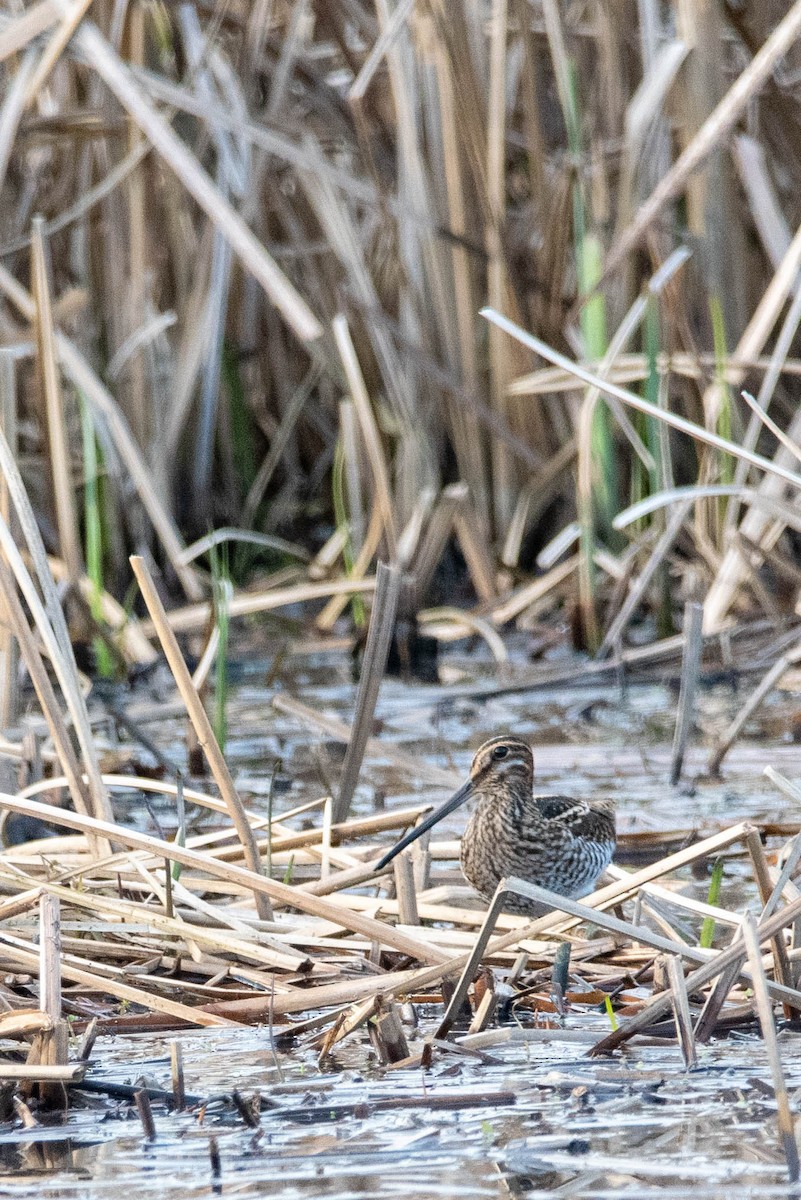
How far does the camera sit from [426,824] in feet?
10.4

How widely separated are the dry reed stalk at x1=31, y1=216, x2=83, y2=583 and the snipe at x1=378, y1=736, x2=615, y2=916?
4.55 ft

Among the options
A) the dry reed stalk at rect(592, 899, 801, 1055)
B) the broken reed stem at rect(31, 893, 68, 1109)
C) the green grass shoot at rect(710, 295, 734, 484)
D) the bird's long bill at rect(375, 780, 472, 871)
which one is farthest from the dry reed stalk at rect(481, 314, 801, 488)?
the green grass shoot at rect(710, 295, 734, 484)

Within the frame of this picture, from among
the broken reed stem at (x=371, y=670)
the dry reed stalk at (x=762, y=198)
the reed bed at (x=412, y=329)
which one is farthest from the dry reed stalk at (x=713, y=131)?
the broken reed stem at (x=371, y=670)

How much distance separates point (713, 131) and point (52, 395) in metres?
1.81

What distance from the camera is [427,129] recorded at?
5562mm

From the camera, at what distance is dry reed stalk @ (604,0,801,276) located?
4484mm

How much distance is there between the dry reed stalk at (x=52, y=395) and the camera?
3.97 metres

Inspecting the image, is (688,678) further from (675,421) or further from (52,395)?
(52,395)

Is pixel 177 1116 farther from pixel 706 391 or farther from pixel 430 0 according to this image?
pixel 430 0

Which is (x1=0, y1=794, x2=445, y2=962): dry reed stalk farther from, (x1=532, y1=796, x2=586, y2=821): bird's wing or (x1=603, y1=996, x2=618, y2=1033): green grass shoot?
(x1=532, y1=796, x2=586, y2=821): bird's wing

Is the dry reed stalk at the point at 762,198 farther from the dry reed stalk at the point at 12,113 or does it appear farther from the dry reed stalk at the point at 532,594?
the dry reed stalk at the point at 12,113

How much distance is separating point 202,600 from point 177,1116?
3.55 m

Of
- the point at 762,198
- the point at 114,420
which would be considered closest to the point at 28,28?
the point at 114,420

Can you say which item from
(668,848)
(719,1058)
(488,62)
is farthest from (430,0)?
(719,1058)
